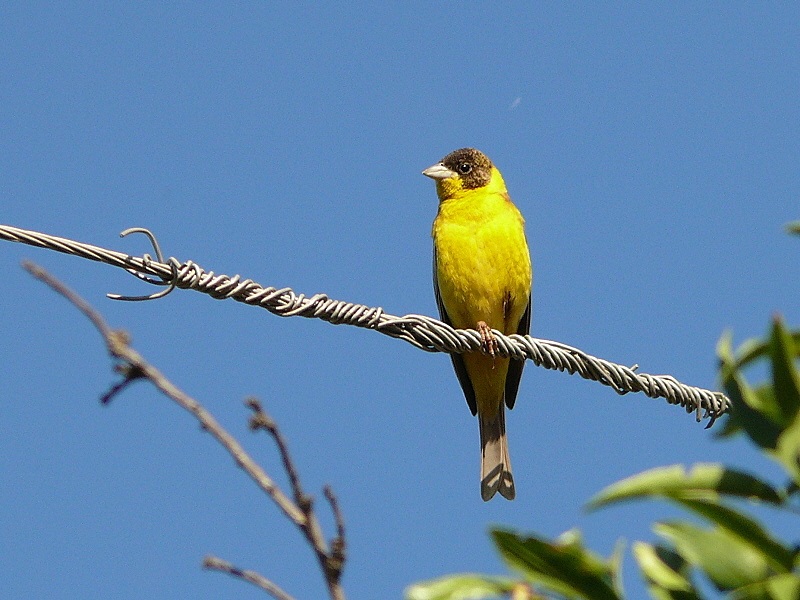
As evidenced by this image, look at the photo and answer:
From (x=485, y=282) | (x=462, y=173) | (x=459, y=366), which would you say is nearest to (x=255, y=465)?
(x=485, y=282)

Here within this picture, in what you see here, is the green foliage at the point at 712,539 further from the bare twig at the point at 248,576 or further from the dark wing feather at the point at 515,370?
the dark wing feather at the point at 515,370

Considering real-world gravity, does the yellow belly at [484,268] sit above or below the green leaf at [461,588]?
above

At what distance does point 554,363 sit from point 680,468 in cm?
350

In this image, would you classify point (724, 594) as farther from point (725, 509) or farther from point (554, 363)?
point (554, 363)

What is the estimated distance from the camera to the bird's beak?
7.63 metres

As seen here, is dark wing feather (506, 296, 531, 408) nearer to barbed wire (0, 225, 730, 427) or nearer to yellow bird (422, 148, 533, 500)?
yellow bird (422, 148, 533, 500)

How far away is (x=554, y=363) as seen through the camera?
4707mm

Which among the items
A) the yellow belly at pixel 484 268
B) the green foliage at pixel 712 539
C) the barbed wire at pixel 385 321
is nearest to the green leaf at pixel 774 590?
the green foliage at pixel 712 539

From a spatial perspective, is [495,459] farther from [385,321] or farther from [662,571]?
[662,571]

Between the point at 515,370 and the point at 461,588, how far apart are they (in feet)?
20.1

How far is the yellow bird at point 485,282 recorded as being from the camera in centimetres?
664

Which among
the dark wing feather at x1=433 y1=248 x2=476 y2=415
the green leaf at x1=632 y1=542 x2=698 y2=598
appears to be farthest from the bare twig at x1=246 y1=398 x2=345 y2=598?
the dark wing feather at x1=433 y1=248 x2=476 y2=415

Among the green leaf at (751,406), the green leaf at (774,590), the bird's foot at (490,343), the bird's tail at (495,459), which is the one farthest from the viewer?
the bird's tail at (495,459)

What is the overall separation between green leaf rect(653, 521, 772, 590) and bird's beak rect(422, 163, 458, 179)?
656 centimetres
